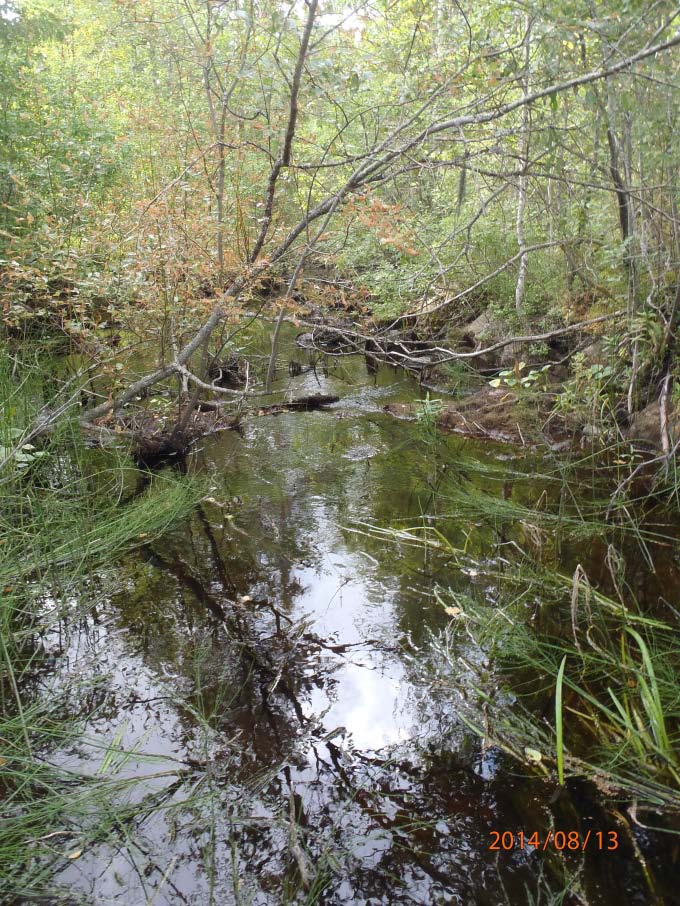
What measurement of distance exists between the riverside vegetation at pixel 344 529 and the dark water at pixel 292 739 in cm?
1

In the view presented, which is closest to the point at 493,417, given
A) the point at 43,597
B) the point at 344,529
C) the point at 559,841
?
the point at 344,529

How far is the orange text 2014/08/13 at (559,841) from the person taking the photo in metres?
2.01

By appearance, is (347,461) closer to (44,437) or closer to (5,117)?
Answer: (44,437)

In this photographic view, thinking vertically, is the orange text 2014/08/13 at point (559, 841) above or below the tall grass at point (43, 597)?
below

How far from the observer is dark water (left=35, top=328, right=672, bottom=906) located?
6.33 ft

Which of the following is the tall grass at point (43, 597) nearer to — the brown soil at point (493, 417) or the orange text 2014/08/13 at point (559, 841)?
the orange text 2014/08/13 at point (559, 841)

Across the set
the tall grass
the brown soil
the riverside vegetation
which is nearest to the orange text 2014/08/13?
the riverside vegetation

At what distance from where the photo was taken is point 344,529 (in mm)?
4387

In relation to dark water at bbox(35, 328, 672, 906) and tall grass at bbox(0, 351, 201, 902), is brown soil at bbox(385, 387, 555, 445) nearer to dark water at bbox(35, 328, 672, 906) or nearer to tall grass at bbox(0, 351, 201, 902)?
dark water at bbox(35, 328, 672, 906)

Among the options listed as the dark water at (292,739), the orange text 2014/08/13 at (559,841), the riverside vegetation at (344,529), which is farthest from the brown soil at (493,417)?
the orange text 2014/08/13 at (559,841)

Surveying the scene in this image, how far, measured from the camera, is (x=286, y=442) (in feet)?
20.9

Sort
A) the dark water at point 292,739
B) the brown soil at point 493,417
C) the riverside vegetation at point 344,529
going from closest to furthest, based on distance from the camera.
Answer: the dark water at point 292,739, the riverside vegetation at point 344,529, the brown soil at point 493,417

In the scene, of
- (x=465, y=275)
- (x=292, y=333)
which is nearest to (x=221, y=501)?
(x=465, y=275)

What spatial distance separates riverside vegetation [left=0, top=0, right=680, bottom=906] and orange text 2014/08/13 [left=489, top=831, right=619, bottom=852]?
0.03 metres
